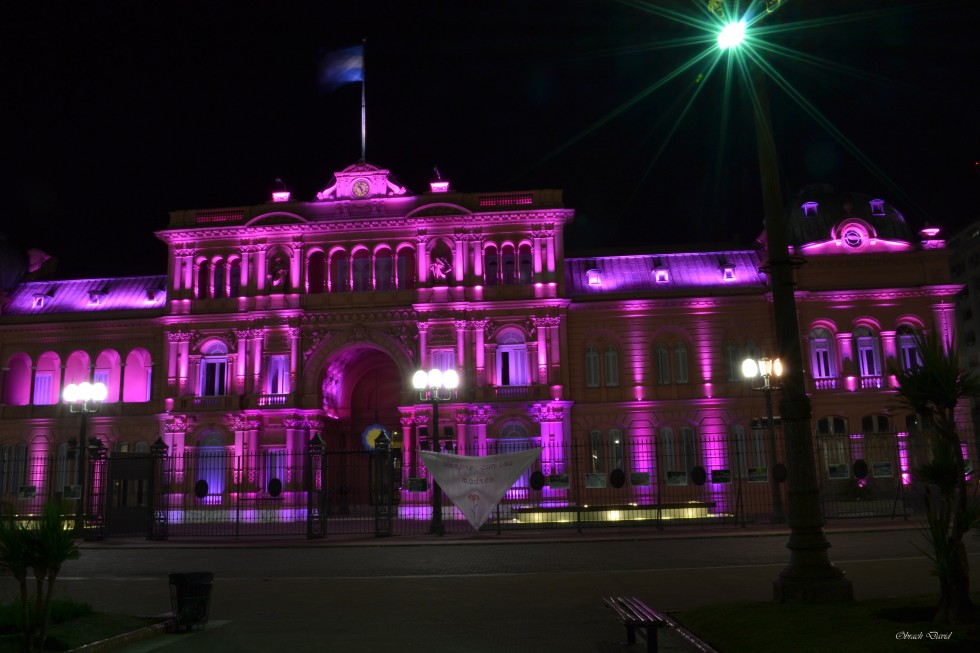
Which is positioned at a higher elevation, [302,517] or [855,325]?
[855,325]

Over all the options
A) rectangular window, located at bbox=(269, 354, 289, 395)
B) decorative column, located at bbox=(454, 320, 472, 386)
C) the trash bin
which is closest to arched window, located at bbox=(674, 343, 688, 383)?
decorative column, located at bbox=(454, 320, 472, 386)

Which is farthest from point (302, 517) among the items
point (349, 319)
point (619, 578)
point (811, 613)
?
point (811, 613)

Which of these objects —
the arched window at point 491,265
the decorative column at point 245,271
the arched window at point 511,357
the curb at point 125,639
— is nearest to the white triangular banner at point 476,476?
the curb at point 125,639

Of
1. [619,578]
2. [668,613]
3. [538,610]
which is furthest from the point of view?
[619,578]

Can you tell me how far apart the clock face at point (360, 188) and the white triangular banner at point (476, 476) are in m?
24.7

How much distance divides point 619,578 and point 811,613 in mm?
6246

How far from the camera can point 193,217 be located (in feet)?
163

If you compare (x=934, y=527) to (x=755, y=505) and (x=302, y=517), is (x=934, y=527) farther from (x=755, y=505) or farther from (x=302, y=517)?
(x=302, y=517)

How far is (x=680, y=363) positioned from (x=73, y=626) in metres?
40.4

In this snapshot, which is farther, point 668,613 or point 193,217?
point 193,217

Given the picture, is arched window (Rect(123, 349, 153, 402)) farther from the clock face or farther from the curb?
the curb

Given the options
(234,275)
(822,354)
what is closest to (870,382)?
(822,354)

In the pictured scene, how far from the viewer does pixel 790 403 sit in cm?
1221

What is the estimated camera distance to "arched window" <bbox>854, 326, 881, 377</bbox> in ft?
154
